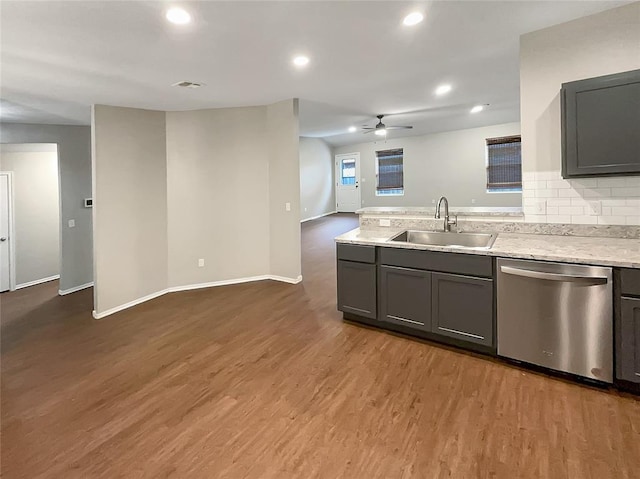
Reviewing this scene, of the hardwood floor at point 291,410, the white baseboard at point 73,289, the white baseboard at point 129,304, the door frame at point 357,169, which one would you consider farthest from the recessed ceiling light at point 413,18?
the door frame at point 357,169

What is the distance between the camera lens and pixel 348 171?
12.6 metres

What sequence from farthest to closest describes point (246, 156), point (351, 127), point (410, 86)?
point (351, 127) → point (246, 156) → point (410, 86)

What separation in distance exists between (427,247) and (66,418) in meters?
2.77

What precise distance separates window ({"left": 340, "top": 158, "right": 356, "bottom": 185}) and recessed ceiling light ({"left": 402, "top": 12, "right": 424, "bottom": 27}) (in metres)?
9.74

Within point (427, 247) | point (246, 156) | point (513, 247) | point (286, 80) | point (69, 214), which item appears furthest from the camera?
point (69, 214)

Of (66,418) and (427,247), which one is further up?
(427,247)

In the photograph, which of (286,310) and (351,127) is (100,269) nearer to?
(286,310)

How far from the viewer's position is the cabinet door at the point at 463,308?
263 cm

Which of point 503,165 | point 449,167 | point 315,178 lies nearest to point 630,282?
point 503,165

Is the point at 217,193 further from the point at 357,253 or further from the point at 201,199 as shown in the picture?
the point at 357,253

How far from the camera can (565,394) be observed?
2213mm

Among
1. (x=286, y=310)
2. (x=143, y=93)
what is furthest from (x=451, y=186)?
(x=143, y=93)

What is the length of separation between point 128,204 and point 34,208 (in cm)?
312

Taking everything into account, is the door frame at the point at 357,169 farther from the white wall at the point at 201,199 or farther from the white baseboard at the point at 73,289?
the white baseboard at the point at 73,289
